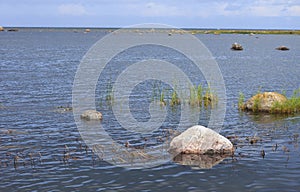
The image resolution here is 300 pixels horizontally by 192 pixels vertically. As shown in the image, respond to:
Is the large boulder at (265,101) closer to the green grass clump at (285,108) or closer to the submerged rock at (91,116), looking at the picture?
the green grass clump at (285,108)

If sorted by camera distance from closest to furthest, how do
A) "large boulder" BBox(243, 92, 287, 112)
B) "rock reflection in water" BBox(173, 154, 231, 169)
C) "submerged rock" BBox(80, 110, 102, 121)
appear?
1. "rock reflection in water" BBox(173, 154, 231, 169)
2. "submerged rock" BBox(80, 110, 102, 121)
3. "large boulder" BBox(243, 92, 287, 112)

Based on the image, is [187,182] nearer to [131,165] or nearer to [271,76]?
[131,165]

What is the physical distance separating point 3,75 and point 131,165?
127 feet

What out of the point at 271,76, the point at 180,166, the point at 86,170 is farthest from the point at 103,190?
the point at 271,76

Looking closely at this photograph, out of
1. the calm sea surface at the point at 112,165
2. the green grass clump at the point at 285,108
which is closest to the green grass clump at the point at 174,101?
the calm sea surface at the point at 112,165

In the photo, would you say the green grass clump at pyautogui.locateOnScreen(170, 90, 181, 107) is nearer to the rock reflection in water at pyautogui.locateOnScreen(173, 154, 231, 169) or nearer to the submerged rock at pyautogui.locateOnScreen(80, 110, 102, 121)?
the submerged rock at pyautogui.locateOnScreen(80, 110, 102, 121)

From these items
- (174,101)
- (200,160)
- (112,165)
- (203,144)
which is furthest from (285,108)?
(112,165)

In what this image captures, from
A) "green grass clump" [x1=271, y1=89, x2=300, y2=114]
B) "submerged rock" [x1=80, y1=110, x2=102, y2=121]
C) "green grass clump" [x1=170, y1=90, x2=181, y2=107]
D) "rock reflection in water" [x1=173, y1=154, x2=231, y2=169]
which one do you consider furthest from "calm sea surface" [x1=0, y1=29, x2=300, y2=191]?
"green grass clump" [x1=170, y1=90, x2=181, y2=107]

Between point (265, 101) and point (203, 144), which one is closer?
point (203, 144)

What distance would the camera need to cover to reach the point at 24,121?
27484 mm

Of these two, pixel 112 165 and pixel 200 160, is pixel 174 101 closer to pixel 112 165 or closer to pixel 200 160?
pixel 200 160

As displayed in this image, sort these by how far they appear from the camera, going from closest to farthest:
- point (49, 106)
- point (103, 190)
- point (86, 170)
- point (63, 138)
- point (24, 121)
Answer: point (103, 190) → point (86, 170) → point (63, 138) → point (24, 121) → point (49, 106)

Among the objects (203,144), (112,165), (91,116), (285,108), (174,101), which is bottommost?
(112,165)


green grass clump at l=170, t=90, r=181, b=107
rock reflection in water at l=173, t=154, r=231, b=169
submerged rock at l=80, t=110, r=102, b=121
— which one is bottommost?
rock reflection in water at l=173, t=154, r=231, b=169
